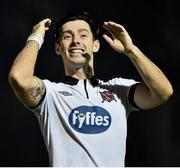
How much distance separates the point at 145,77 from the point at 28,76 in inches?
17.8

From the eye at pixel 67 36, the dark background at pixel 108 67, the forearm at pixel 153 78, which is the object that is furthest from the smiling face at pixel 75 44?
the dark background at pixel 108 67

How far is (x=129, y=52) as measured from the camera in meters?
2.36

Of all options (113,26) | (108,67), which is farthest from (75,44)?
(108,67)

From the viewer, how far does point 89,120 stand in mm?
2312

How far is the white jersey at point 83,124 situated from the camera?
226 cm

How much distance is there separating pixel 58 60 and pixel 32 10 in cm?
34

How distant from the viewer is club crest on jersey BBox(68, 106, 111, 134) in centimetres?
229

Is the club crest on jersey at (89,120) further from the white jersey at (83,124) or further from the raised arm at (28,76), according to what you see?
the raised arm at (28,76)

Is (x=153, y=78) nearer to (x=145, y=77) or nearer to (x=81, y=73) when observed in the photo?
(x=145, y=77)

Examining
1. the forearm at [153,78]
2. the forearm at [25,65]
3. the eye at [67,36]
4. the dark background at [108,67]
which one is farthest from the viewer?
the dark background at [108,67]

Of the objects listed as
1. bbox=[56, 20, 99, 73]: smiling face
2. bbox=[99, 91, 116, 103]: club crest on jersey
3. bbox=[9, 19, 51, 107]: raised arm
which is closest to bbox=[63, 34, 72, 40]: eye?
bbox=[56, 20, 99, 73]: smiling face

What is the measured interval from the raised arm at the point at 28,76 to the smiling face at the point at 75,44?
116 millimetres

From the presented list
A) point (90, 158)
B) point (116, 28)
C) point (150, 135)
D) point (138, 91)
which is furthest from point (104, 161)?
point (150, 135)

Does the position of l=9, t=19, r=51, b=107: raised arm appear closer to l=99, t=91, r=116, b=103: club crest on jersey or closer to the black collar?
the black collar
